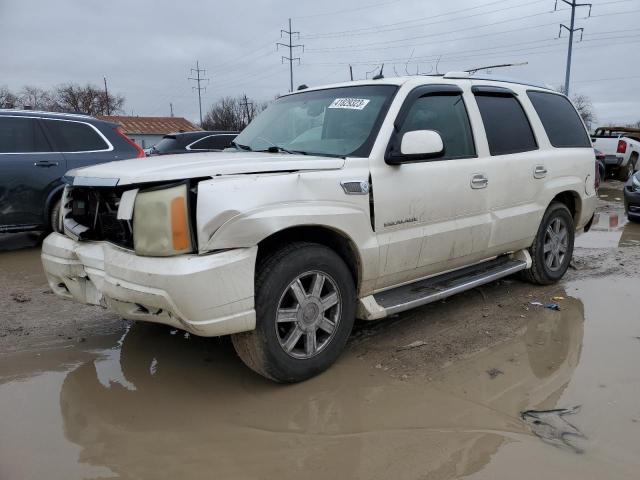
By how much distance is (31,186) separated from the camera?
658 centimetres

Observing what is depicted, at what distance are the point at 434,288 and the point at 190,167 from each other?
6.66ft

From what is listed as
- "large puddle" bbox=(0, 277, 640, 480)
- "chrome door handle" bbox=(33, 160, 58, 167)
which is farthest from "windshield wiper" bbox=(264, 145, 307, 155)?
"chrome door handle" bbox=(33, 160, 58, 167)

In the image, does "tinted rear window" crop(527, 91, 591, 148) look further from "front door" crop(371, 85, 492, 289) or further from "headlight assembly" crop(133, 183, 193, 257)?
"headlight assembly" crop(133, 183, 193, 257)

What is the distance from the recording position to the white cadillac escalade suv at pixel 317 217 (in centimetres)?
269

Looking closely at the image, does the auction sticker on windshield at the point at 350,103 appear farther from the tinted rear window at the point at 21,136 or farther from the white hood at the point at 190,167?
the tinted rear window at the point at 21,136

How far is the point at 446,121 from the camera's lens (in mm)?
4016

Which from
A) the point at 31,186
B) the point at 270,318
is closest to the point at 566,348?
the point at 270,318

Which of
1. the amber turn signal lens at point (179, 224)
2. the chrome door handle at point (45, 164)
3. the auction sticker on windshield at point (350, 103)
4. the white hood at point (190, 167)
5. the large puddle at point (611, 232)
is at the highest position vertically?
the auction sticker on windshield at point (350, 103)

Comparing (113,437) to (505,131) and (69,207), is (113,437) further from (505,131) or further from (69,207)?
(505,131)

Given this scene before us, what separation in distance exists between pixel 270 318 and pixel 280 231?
1.61 ft

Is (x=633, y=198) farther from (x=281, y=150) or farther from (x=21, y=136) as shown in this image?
(x=21, y=136)

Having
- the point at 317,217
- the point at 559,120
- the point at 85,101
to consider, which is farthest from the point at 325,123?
the point at 85,101

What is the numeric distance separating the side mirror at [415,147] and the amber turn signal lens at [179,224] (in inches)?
55.2

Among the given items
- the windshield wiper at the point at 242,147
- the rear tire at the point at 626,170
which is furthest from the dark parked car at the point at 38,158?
the rear tire at the point at 626,170
